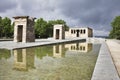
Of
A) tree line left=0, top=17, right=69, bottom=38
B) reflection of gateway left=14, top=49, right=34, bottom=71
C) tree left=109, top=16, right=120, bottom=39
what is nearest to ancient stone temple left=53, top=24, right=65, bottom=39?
tree line left=0, top=17, right=69, bottom=38

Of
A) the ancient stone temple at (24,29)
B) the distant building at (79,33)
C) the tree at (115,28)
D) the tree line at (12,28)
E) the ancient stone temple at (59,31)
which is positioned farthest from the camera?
the tree at (115,28)

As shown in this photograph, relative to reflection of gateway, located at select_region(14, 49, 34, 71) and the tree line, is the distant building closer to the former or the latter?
the tree line

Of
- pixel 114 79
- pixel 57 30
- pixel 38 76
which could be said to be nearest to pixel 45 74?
pixel 38 76

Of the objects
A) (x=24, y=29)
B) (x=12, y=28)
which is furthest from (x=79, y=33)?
(x=24, y=29)

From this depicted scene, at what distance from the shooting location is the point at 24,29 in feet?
67.7

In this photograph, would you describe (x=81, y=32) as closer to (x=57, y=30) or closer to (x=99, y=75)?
(x=57, y=30)

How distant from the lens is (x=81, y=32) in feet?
175

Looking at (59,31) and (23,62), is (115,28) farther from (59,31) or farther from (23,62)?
(23,62)

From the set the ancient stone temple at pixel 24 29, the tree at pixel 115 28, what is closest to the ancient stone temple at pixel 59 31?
the ancient stone temple at pixel 24 29

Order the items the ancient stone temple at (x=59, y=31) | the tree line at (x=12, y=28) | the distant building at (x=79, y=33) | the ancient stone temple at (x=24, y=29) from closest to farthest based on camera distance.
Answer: the ancient stone temple at (x=24, y=29), the ancient stone temple at (x=59, y=31), the tree line at (x=12, y=28), the distant building at (x=79, y=33)

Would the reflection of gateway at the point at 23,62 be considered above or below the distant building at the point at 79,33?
below

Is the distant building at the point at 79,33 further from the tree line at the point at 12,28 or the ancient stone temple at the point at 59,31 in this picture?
the ancient stone temple at the point at 59,31

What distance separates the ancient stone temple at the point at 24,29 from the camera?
20.6 m

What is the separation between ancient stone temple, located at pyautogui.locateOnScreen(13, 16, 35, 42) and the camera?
20641 mm
